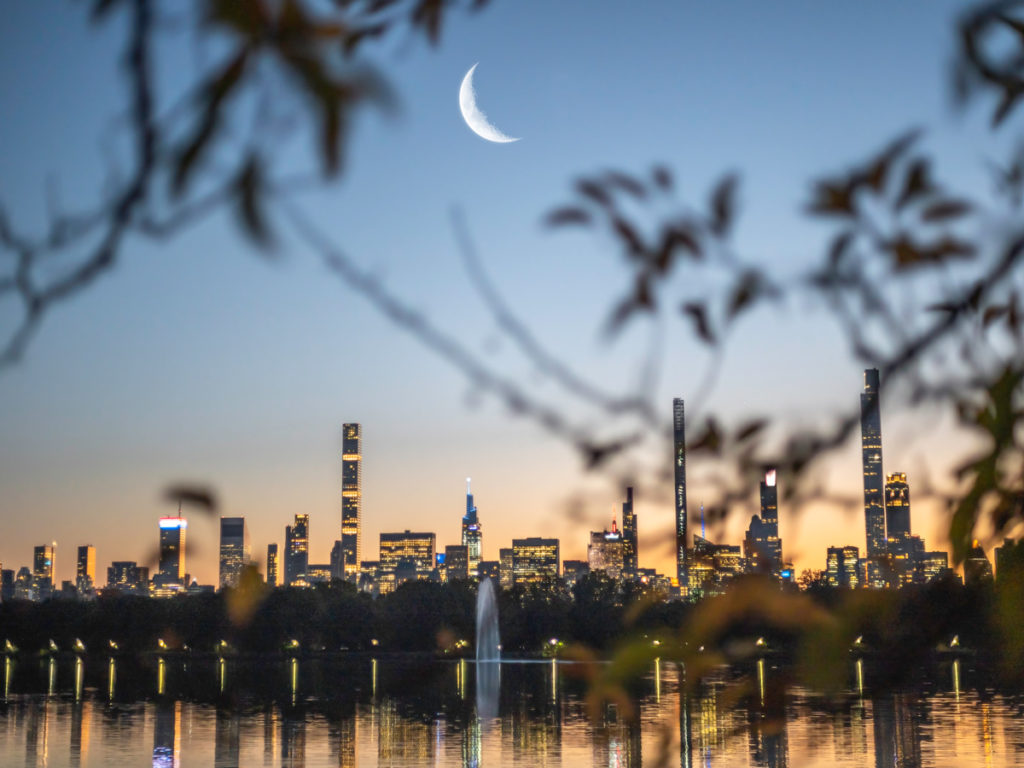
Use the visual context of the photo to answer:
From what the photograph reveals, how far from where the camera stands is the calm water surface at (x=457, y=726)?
62.5ft

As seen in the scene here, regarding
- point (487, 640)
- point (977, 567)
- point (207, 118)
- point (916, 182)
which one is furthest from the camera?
point (487, 640)

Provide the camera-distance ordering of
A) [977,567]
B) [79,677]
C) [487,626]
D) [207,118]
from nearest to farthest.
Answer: [207,118] → [977,567] → [79,677] → [487,626]

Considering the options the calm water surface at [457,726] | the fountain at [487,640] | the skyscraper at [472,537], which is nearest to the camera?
the calm water surface at [457,726]

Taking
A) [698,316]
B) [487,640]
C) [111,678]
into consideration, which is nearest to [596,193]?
[698,316]

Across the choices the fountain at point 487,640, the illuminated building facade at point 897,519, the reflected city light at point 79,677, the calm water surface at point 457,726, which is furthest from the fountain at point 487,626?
the illuminated building facade at point 897,519

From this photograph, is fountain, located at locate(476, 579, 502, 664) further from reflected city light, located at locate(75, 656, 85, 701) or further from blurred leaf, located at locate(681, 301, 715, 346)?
blurred leaf, located at locate(681, 301, 715, 346)

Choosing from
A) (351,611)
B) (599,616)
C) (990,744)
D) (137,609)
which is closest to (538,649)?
(599,616)

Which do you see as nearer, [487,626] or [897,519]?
[897,519]

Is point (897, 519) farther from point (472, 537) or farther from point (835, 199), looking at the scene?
point (472, 537)

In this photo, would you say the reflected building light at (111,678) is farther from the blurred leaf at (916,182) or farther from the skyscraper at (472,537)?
the skyscraper at (472,537)

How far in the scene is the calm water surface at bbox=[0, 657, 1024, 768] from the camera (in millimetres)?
19047

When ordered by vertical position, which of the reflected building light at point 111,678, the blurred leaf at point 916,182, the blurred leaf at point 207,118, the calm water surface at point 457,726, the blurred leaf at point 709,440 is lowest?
the reflected building light at point 111,678

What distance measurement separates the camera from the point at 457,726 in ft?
79.3

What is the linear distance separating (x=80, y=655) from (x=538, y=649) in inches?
1115
